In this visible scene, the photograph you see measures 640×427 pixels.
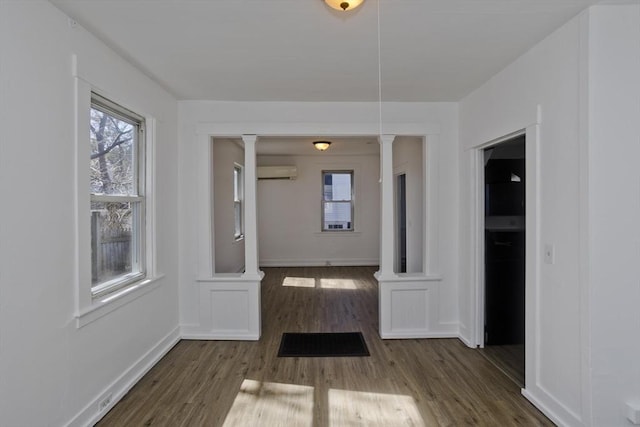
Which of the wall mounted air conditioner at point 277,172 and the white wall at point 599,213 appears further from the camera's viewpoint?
the wall mounted air conditioner at point 277,172

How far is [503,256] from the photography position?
3.50m

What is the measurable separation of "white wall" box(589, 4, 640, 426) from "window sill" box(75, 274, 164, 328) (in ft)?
9.99

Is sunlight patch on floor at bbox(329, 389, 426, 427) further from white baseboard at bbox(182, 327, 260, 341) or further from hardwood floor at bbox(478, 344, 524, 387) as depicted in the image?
white baseboard at bbox(182, 327, 260, 341)

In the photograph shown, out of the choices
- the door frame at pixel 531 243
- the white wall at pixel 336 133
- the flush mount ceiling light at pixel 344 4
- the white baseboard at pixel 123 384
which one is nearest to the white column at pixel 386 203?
the white wall at pixel 336 133

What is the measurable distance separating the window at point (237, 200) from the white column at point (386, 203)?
10.5 ft

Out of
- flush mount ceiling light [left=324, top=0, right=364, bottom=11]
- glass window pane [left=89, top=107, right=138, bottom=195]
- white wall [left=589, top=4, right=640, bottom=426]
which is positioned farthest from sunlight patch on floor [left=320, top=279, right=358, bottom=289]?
flush mount ceiling light [left=324, top=0, right=364, bottom=11]

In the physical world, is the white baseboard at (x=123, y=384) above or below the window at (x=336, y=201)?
below

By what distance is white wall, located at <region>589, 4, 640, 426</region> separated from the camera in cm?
195

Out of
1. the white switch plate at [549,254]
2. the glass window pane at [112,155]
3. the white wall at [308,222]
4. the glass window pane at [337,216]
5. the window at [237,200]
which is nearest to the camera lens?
the white switch plate at [549,254]

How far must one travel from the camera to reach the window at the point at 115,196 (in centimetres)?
241

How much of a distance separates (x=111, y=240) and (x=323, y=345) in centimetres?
219

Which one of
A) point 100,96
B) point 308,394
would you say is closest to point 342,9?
point 100,96

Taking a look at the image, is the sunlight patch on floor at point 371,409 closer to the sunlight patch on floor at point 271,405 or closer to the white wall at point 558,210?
the sunlight patch on floor at point 271,405

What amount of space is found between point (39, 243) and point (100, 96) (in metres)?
1.15
